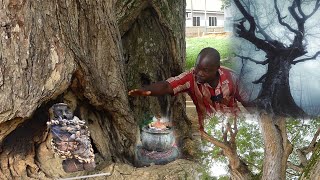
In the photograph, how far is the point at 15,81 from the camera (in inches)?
29.3

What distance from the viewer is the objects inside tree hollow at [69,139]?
78 cm

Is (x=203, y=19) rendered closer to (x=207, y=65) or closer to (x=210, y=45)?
(x=210, y=45)

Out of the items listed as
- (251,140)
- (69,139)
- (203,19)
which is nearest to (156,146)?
(69,139)

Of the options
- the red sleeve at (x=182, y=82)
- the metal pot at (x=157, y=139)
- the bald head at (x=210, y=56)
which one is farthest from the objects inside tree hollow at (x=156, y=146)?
the bald head at (x=210, y=56)

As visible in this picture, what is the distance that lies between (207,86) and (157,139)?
0.17 m

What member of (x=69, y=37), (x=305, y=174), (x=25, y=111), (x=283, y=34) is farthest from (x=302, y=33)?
(x=25, y=111)

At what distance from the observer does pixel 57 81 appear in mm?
775

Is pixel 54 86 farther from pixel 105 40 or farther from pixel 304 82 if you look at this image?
pixel 304 82

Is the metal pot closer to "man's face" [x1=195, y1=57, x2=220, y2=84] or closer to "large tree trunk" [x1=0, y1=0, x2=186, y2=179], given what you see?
"large tree trunk" [x1=0, y1=0, x2=186, y2=179]

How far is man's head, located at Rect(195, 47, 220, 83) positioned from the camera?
0.85 metres

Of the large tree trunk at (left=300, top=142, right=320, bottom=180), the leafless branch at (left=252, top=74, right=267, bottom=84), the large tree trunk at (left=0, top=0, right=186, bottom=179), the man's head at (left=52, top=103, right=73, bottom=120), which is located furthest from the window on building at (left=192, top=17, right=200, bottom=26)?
the man's head at (left=52, top=103, right=73, bottom=120)

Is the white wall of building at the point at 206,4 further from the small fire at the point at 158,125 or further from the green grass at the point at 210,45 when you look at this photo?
the small fire at the point at 158,125

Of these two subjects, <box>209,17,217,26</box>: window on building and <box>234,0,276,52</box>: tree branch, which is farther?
<box>209,17,217,26</box>: window on building

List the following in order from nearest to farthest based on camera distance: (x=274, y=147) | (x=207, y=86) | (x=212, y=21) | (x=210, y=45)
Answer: (x=207, y=86) → (x=210, y=45) → (x=212, y=21) → (x=274, y=147)
